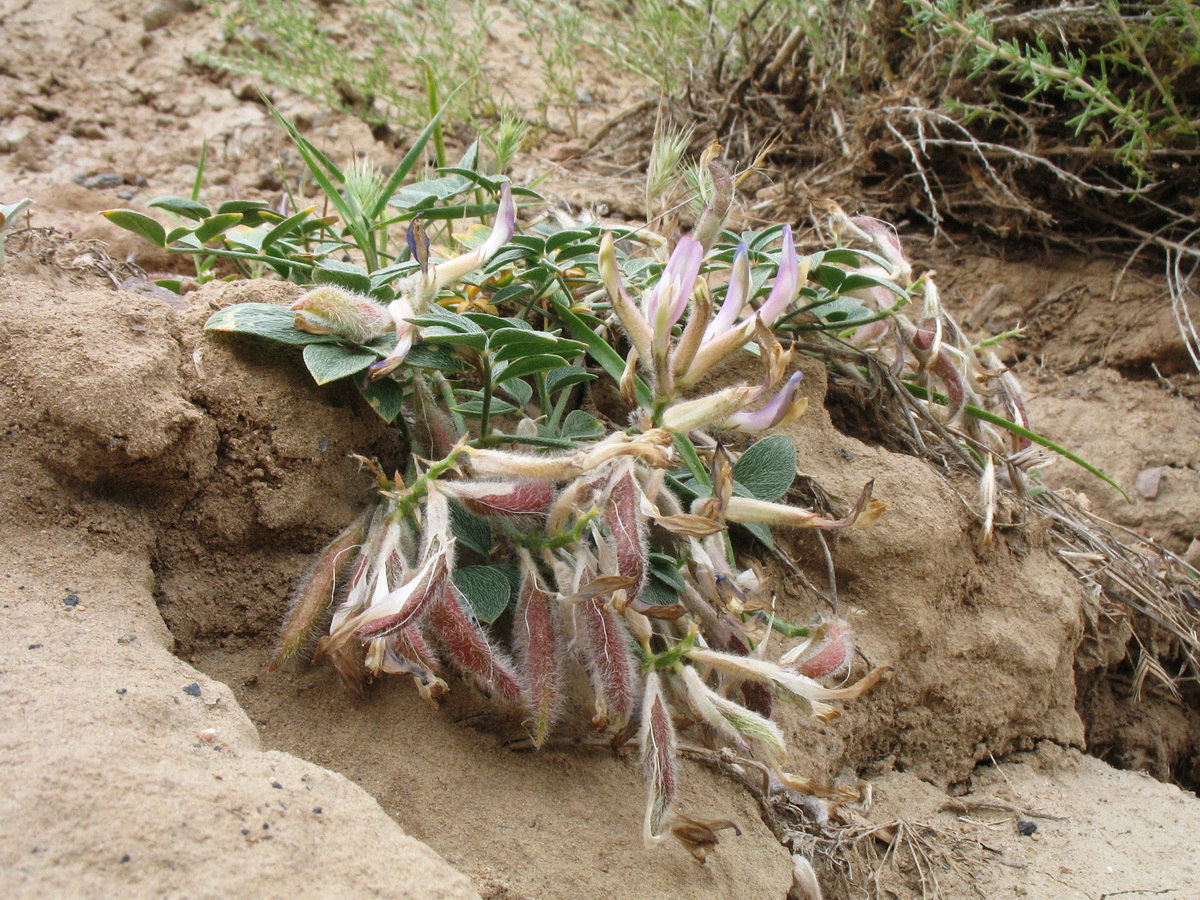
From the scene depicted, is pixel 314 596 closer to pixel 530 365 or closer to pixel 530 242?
pixel 530 365

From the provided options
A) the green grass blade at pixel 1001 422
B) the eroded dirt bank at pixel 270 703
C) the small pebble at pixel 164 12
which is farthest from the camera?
the small pebble at pixel 164 12

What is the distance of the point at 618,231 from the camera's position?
1.58m

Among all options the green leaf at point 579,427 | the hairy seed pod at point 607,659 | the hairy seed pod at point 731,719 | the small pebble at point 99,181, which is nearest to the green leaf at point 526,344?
the green leaf at point 579,427

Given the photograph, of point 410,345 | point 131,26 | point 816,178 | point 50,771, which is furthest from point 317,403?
point 131,26

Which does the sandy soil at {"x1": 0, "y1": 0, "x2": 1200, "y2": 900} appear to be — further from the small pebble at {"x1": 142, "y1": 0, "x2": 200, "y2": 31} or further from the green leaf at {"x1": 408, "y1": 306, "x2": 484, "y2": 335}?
the small pebble at {"x1": 142, "y1": 0, "x2": 200, "y2": 31}

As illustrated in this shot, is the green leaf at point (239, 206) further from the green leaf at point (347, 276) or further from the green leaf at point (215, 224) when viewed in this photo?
the green leaf at point (347, 276)

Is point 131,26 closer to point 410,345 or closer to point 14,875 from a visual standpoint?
point 410,345

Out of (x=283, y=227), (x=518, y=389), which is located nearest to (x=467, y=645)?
(x=518, y=389)

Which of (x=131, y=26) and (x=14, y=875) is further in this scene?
(x=131, y=26)

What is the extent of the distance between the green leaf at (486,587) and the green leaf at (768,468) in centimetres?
37

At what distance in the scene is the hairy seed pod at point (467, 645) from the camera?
1.06 m

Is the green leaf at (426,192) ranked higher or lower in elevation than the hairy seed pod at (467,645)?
higher

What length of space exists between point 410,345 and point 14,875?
28.2 inches

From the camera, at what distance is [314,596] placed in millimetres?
1129
